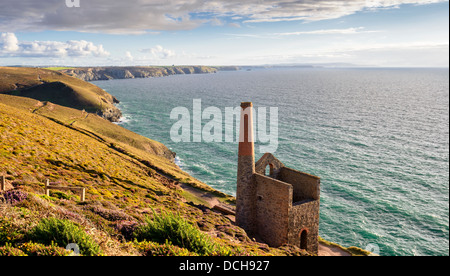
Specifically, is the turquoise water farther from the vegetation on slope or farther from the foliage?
the foliage

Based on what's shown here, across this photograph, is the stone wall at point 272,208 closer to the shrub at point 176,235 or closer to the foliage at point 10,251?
the shrub at point 176,235

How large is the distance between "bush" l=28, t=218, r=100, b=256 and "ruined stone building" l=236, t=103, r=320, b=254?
17.7 m

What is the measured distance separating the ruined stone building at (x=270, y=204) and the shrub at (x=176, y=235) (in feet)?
43.0

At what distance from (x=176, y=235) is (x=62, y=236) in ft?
17.4

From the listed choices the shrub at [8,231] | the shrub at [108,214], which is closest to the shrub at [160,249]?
the shrub at [8,231]

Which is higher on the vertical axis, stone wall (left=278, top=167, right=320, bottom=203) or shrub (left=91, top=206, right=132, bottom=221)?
shrub (left=91, top=206, right=132, bottom=221)

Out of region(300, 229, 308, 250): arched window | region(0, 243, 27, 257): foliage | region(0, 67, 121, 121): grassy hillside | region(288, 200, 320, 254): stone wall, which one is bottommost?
region(300, 229, 308, 250): arched window

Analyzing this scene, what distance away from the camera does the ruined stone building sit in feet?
91.1

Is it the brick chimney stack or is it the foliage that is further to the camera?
the brick chimney stack

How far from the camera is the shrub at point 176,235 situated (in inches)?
596

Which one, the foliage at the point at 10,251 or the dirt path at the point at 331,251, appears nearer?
the foliage at the point at 10,251

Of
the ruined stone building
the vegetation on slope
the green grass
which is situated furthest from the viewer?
the ruined stone building

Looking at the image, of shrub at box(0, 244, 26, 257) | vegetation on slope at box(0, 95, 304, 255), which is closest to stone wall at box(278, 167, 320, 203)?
vegetation on slope at box(0, 95, 304, 255)
